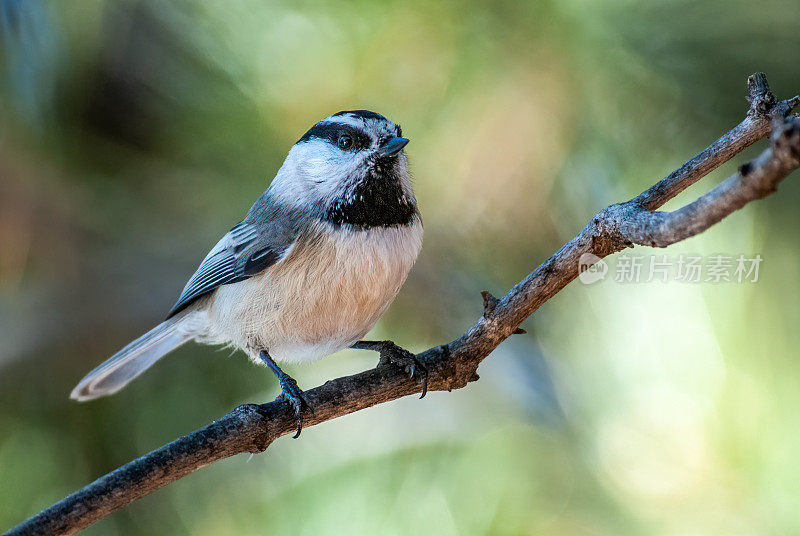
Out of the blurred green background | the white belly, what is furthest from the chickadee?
the blurred green background

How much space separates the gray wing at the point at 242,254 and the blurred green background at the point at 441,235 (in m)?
0.16

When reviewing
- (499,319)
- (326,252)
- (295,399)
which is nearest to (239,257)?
(326,252)

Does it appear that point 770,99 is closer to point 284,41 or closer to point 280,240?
point 280,240

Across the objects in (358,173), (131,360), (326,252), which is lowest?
(131,360)

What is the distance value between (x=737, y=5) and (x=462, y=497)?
37.3 inches

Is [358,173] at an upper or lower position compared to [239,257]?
upper

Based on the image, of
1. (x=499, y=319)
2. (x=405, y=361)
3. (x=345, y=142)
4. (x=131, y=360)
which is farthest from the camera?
(x=131, y=360)

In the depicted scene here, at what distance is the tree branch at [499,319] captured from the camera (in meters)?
0.55

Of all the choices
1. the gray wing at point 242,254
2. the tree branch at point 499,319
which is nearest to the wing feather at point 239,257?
the gray wing at point 242,254

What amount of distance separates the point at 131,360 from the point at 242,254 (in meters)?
0.33

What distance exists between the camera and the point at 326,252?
1.01 metres

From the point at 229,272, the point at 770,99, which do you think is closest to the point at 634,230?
the point at 770,99

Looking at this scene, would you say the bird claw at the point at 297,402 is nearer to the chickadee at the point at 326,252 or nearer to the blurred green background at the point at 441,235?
the chickadee at the point at 326,252

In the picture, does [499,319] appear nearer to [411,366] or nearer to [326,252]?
[411,366]
